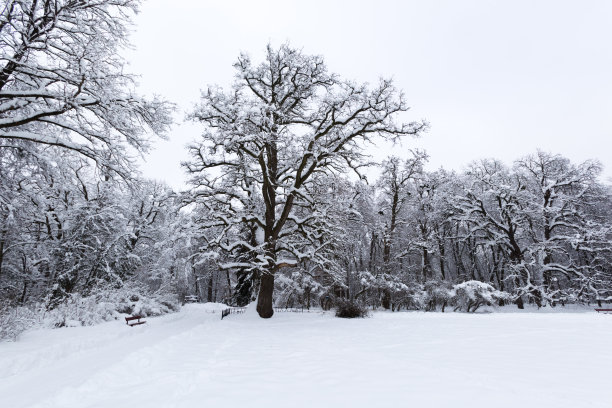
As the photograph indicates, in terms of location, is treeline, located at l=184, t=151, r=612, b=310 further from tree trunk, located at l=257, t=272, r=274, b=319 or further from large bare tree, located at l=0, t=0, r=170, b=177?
large bare tree, located at l=0, t=0, r=170, b=177

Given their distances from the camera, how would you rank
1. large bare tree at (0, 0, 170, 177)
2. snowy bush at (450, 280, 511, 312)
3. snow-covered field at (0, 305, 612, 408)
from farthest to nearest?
snowy bush at (450, 280, 511, 312), large bare tree at (0, 0, 170, 177), snow-covered field at (0, 305, 612, 408)

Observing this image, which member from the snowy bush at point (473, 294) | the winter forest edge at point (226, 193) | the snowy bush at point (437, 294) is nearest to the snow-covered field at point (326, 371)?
the winter forest edge at point (226, 193)

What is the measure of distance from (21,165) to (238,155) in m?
8.59

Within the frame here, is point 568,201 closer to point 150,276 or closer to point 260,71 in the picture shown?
point 260,71

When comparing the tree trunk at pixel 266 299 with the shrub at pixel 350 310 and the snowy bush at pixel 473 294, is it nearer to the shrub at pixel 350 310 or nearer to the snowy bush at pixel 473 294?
the shrub at pixel 350 310

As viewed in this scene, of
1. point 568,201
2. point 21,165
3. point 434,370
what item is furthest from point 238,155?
point 568,201

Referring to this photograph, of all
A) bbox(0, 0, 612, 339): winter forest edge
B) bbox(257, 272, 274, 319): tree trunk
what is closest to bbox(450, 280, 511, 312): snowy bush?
bbox(0, 0, 612, 339): winter forest edge

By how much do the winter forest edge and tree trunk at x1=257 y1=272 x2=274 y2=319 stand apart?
0.23 ft

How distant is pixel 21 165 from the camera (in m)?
11.0

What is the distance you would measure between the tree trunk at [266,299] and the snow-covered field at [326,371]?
6035mm

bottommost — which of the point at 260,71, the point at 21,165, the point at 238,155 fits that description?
the point at 21,165

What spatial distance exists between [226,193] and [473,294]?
54.2ft

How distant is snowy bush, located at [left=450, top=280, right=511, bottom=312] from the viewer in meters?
19.6

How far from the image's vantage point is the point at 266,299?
15.4 meters
